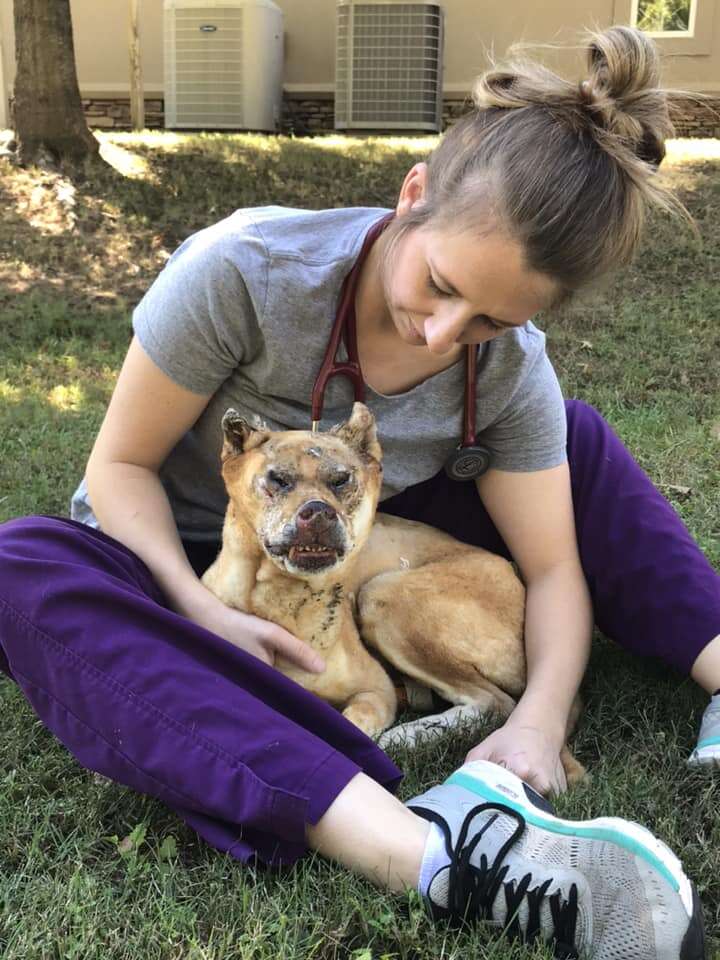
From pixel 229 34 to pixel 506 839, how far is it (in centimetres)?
1149

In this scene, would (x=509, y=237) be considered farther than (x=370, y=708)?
No

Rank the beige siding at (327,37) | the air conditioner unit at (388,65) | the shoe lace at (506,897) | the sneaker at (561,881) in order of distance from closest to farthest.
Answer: the sneaker at (561,881)
the shoe lace at (506,897)
the air conditioner unit at (388,65)
the beige siding at (327,37)

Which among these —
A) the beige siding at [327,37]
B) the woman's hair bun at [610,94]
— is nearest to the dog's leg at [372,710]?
the woman's hair bun at [610,94]

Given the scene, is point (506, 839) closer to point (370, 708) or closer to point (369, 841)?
point (369, 841)

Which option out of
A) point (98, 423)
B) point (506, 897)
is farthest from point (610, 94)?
point (98, 423)

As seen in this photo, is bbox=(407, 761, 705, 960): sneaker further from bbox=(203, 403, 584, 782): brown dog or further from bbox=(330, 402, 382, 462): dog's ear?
bbox=(330, 402, 382, 462): dog's ear

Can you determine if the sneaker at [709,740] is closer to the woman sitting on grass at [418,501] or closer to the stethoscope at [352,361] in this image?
the woman sitting on grass at [418,501]

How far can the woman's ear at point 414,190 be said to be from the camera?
2488 mm

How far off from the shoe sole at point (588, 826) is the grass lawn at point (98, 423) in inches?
10.2

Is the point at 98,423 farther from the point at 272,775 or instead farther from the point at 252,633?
the point at 272,775

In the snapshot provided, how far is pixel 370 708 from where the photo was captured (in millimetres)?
2865

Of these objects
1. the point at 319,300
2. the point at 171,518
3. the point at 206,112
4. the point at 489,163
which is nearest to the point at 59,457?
the point at 171,518

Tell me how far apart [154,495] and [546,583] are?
1.19 meters

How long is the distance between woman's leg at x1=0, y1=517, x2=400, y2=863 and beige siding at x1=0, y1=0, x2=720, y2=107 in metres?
11.1
